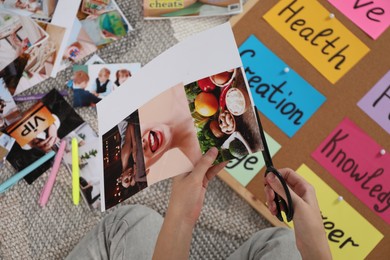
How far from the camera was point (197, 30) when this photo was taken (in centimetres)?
93

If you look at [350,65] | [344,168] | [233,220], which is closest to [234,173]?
[233,220]

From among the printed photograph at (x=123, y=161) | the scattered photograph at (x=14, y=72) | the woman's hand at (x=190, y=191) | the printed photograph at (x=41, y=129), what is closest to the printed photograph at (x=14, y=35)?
the scattered photograph at (x=14, y=72)

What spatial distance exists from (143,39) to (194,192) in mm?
465

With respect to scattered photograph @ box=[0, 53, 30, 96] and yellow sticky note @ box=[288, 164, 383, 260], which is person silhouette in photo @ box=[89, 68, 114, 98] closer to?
scattered photograph @ box=[0, 53, 30, 96]

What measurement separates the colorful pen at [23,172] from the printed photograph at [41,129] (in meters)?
0.01

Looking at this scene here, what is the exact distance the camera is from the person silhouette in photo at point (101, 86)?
35.7 inches

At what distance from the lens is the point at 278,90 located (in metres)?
0.88

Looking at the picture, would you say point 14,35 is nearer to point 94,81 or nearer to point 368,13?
point 94,81

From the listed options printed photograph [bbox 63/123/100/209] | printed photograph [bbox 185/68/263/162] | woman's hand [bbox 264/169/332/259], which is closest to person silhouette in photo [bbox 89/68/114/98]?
printed photograph [bbox 63/123/100/209]

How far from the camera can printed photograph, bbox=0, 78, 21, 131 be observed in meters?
0.89

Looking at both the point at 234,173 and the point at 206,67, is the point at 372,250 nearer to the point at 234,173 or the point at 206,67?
the point at 234,173

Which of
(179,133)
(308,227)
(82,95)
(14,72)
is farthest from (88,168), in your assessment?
(308,227)

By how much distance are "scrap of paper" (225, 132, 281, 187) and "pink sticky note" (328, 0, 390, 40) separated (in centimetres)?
30

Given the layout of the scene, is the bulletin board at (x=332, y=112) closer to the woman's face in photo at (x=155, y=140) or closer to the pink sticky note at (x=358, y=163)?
the pink sticky note at (x=358, y=163)
